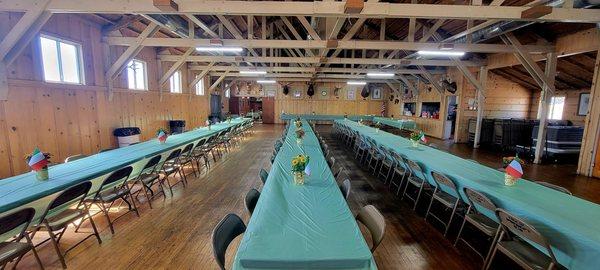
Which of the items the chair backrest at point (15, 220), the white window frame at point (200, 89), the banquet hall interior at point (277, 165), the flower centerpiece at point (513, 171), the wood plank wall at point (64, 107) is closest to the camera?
the chair backrest at point (15, 220)

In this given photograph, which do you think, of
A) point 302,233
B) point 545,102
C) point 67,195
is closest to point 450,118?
point 545,102

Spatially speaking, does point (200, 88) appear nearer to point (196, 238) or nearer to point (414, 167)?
point (196, 238)

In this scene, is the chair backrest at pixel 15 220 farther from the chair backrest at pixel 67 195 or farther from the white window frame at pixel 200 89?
the white window frame at pixel 200 89

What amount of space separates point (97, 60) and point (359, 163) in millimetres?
7181

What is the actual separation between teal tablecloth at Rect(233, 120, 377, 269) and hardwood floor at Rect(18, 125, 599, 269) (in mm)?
1067

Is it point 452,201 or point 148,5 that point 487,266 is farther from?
point 148,5

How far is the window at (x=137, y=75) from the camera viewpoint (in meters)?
7.81

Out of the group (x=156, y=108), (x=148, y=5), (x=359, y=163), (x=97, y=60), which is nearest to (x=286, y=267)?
(x=148, y=5)

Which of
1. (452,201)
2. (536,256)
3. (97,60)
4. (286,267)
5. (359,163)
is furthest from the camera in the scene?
(359,163)

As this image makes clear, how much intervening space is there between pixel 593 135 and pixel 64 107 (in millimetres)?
11904

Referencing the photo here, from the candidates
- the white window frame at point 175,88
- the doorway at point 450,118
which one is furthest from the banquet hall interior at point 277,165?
the doorway at point 450,118

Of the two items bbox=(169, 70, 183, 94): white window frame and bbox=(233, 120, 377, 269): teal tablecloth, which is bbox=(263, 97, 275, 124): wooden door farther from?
bbox=(233, 120, 377, 269): teal tablecloth

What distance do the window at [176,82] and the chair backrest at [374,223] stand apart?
→ 34.3 ft

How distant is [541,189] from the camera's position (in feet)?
9.02
